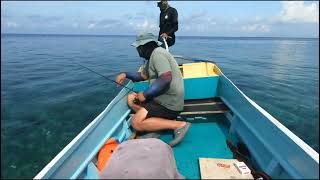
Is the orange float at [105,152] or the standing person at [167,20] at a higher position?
the standing person at [167,20]

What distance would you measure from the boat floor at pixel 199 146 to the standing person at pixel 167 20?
3268 millimetres

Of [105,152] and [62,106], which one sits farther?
[62,106]

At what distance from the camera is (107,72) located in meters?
21.6

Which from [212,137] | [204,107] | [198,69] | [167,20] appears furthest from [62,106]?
[212,137]

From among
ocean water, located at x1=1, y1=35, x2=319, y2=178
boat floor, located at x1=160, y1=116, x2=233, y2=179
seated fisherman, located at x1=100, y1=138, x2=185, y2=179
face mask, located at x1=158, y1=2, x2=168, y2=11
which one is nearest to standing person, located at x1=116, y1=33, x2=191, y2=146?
boat floor, located at x1=160, y1=116, x2=233, y2=179

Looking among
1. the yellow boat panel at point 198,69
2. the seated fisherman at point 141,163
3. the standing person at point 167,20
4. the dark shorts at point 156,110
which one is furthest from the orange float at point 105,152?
the standing person at point 167,20

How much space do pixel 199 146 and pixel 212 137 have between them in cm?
48

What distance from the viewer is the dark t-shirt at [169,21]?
8.35m

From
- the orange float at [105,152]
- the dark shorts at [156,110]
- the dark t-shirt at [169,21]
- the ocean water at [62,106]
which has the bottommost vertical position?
the ocean water at [62,106]

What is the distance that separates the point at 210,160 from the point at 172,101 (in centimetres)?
124

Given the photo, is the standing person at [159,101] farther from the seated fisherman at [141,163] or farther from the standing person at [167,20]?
the standing person at [167,20]

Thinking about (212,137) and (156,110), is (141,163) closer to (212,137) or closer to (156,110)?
(156,110)

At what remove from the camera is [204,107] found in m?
6.32

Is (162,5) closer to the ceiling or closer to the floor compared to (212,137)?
closer to the ceiling
